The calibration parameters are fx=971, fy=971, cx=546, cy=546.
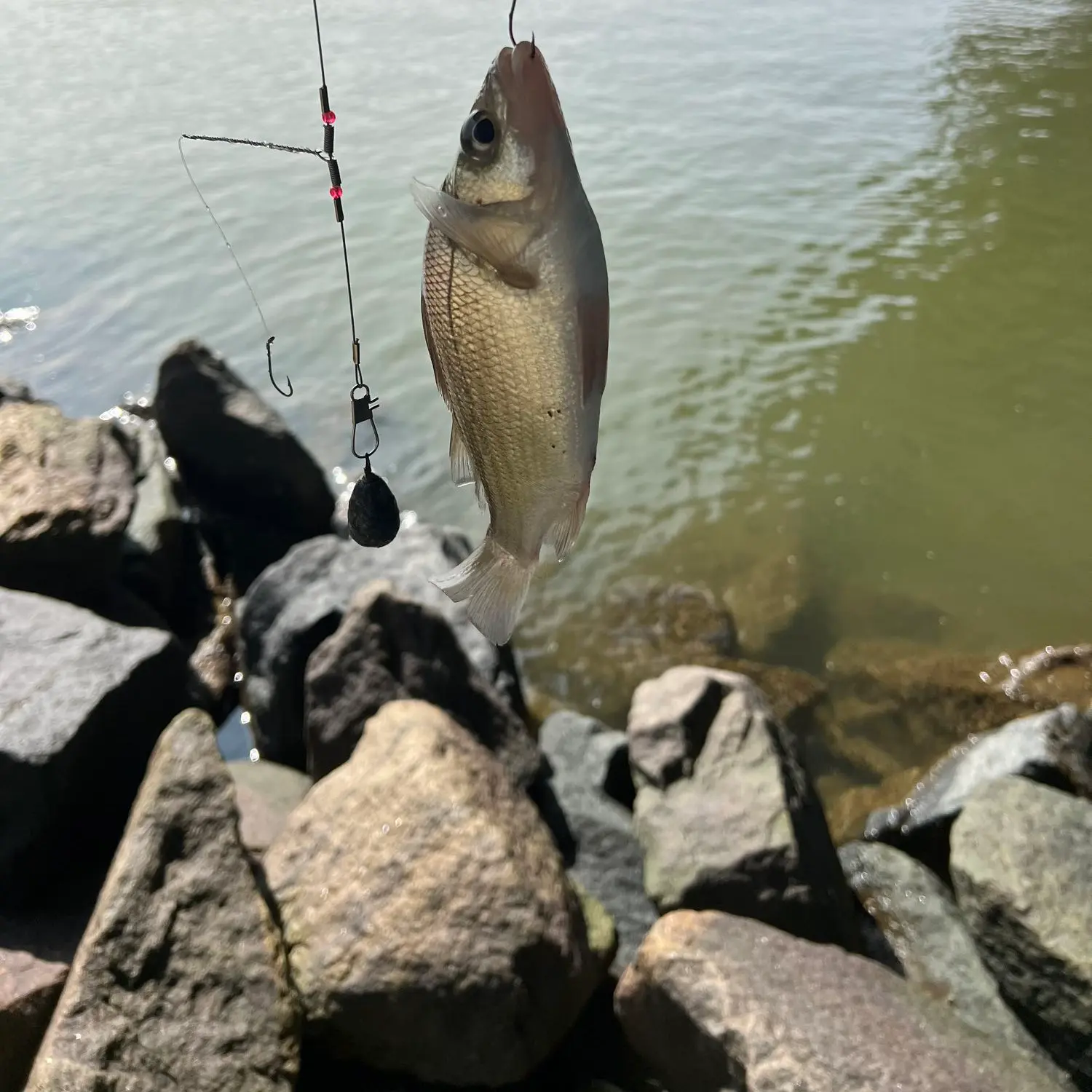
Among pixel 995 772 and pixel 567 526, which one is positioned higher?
pixel 567 526

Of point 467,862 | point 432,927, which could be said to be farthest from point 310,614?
point 432,927

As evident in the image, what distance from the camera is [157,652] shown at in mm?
3846

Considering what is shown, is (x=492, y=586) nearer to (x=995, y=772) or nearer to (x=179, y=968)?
(x=179, y=968)

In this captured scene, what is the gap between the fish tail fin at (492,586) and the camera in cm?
156

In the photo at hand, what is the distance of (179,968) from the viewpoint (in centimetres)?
286

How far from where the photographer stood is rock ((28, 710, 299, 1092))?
8.73 feet

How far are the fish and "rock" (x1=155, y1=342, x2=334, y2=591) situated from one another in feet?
16.1

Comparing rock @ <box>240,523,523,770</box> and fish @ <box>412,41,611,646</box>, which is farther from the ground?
fish @ <box>412,41,611,646</box>

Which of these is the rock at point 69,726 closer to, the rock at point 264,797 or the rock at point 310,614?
the rock at point 264,797

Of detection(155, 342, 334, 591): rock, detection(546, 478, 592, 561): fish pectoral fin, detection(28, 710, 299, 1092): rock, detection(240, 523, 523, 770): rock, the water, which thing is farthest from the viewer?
the water

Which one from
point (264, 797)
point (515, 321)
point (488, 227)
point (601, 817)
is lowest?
point (601, 817)

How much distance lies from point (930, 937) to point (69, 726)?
132 inches

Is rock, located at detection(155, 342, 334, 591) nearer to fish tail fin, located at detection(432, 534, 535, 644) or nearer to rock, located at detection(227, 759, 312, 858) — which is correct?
rock, located at detection(227, 759, 312, 858)

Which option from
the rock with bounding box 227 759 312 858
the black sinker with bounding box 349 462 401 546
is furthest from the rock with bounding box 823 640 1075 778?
the black sinker with bounding box 349 462 401 546
